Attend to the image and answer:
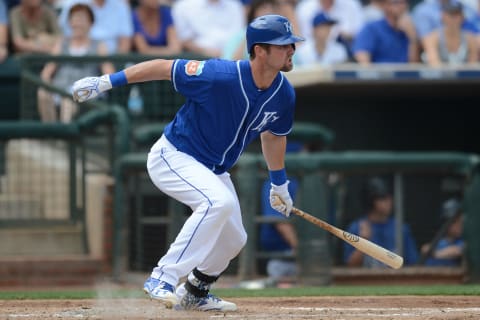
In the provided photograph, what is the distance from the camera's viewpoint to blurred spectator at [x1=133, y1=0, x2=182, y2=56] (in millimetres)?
10820

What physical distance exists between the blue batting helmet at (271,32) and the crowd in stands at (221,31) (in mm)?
4432

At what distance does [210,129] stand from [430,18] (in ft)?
19.6

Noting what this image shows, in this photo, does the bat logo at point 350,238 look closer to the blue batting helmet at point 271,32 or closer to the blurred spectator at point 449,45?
the blue batting helmet at point 271,32

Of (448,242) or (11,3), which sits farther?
(11,3)

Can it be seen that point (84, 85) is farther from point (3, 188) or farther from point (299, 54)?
point (299, 54)

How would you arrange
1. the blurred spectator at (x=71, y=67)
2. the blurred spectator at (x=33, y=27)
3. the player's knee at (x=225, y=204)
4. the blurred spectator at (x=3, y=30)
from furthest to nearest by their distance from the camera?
1. the blurred spectator at (x=33, y=27)
2. the blurred spectator at (x=3, y=30)
3. the blurred spectator at (x=71, y=67)
4. the player's knee at (x=225, y=204)

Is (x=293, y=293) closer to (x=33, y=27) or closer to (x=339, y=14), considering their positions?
(x=33, y=27)

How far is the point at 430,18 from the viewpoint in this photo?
446 inches

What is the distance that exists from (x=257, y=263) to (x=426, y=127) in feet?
11.1

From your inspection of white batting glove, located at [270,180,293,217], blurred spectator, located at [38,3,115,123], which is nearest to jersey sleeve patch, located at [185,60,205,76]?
white batting glove, located at [270,180,293,217]

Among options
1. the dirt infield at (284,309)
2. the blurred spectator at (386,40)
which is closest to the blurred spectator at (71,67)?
the blurred spectator at (386,40)

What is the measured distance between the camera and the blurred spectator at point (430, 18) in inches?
439

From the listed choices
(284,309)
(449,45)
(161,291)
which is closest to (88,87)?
(161,291)

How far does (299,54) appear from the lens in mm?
10922
